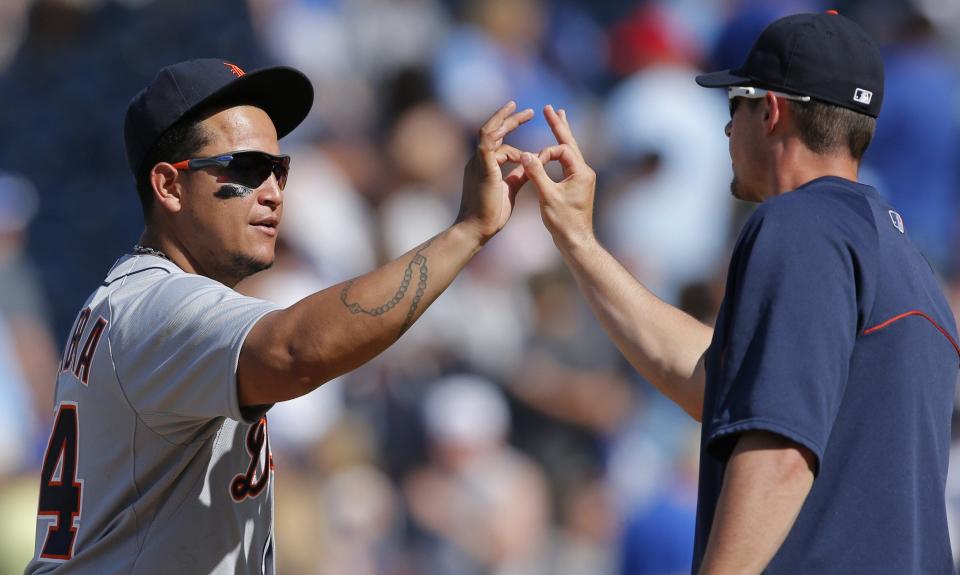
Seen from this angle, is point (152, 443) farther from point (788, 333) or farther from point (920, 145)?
point (920, 145)

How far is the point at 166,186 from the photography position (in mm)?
3121

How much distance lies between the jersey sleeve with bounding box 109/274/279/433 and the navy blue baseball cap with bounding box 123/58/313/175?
445mm

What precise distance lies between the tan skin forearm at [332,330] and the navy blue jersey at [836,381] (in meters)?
0.63

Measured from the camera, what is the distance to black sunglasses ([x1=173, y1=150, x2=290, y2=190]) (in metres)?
3.08

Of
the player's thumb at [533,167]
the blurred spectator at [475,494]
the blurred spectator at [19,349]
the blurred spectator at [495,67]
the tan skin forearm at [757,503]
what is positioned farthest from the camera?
the blurred spectator at [495,67]

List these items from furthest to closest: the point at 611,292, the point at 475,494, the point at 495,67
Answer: the point at 495,67
the point at 475,494
the point at 611,292

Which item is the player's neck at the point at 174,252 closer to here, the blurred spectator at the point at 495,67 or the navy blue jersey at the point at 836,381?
the navy blue jersey at the point at 836,381

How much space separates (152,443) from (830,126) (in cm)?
162

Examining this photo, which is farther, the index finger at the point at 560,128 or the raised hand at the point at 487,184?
the index finger at the point at 560,128

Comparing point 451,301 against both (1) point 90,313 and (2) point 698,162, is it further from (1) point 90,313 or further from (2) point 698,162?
(1) point 90,313

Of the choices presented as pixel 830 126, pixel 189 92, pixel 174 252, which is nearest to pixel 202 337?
pixel 174 252

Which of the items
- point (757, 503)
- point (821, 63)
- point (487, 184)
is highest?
point (821, 63)

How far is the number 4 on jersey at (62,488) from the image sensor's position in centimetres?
292

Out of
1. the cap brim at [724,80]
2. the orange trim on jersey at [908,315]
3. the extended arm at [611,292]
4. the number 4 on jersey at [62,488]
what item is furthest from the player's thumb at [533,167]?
the number 4 on jersey at [62,488]
